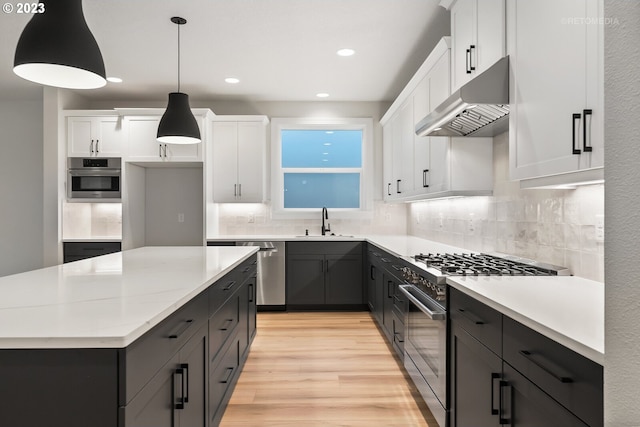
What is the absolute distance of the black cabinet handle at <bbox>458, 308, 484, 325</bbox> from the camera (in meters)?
1.64

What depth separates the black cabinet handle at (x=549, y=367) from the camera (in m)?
1.07

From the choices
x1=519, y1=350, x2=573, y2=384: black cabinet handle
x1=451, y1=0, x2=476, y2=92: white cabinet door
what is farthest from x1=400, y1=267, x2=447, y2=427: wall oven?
x1=451, y1=0, x2=476, y2=92: white cabinet door

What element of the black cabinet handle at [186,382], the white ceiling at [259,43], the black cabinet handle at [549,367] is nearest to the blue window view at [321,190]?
the white ceiling at [259,43]

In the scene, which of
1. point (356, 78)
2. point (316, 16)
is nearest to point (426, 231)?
point (356, 78)

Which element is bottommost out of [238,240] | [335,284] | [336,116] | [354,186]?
[335,284]

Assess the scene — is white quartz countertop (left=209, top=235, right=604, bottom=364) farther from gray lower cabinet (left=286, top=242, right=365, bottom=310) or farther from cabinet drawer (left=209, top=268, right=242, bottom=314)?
gray lower cabinet (left=286, top=242, right=365, bottom=310)

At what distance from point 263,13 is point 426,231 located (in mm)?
2814

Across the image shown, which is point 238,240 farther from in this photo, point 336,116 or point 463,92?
point 463,92

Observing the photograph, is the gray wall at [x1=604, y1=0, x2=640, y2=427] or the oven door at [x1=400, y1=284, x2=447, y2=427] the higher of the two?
the gray wall at [x1=604, y1=0, x2=640, y2=427]

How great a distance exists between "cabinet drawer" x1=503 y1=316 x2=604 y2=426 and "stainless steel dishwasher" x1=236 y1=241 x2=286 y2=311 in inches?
148

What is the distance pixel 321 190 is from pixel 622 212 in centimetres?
502

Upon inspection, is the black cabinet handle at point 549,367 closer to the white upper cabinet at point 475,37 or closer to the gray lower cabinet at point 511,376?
the gray lower cabinet at point 511,376

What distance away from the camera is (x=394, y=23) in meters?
3.30

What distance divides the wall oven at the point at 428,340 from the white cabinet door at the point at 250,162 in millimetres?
2883
